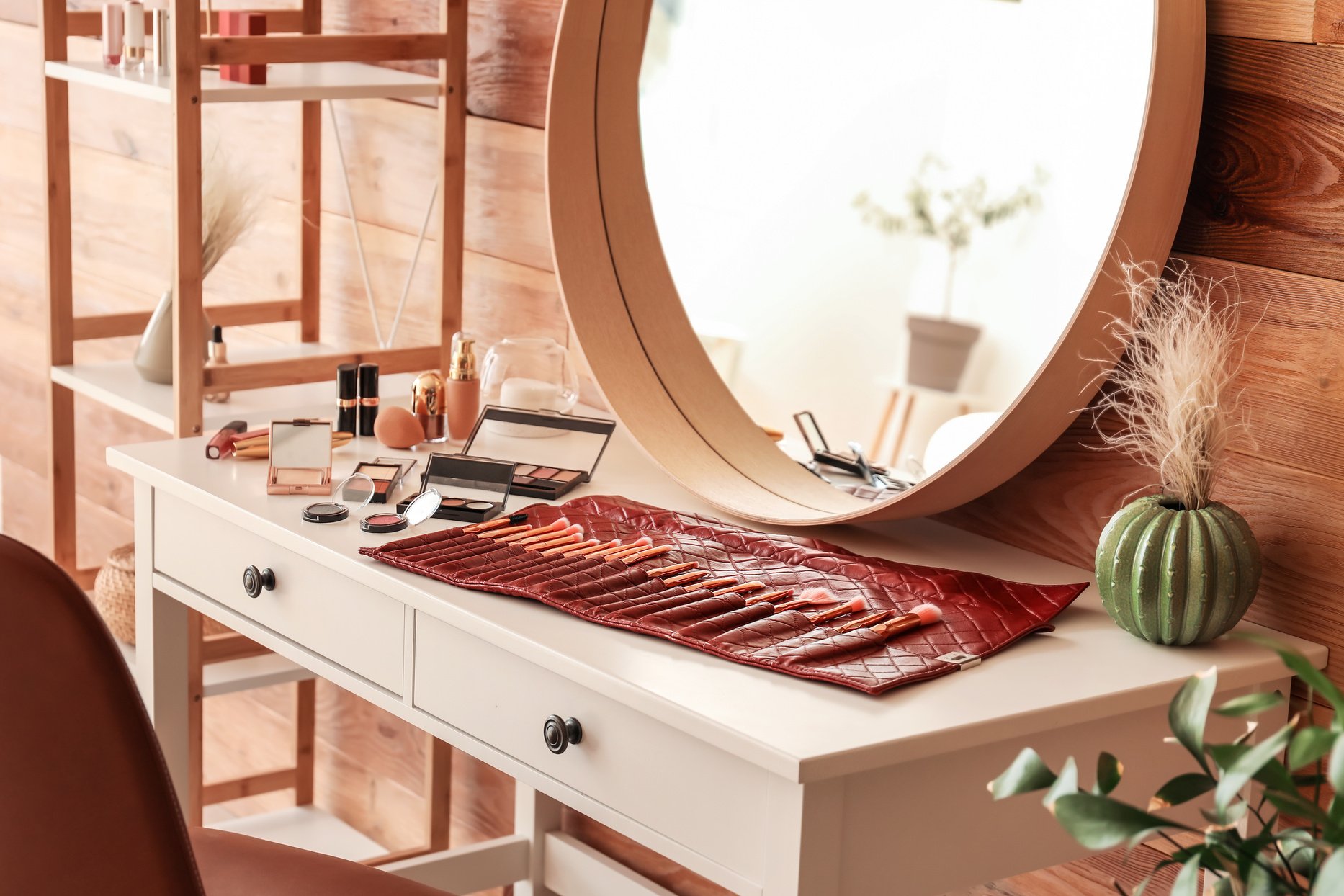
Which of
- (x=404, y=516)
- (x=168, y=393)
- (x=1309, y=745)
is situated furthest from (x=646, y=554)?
(x=168, y=393)

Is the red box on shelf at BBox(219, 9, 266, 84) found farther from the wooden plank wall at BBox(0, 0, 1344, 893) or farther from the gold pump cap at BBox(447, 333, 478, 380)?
the gold pump cap at BBox(447, 333, 478, 380)

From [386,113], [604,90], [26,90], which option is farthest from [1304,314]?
[26,90]

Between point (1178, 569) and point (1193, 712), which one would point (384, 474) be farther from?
point (1193, 712)

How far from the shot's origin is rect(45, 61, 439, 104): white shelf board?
74.4 inches

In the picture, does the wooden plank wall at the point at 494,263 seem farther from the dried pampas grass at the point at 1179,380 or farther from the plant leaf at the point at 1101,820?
the plant leaf at the point at 1101,820

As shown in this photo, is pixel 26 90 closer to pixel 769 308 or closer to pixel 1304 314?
pixel 769 308

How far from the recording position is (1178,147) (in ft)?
4.22

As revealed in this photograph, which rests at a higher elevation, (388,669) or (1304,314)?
(1304,314)

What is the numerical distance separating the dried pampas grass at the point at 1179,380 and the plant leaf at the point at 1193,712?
1.98ft

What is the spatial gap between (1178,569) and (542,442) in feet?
2.71

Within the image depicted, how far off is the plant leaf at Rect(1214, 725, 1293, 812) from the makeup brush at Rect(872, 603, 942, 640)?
62 cm

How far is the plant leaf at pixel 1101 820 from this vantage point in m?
0.64

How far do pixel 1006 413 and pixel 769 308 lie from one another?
0.47 meters

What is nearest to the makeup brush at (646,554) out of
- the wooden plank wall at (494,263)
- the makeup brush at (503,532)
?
the makeup brush at (503,532)
